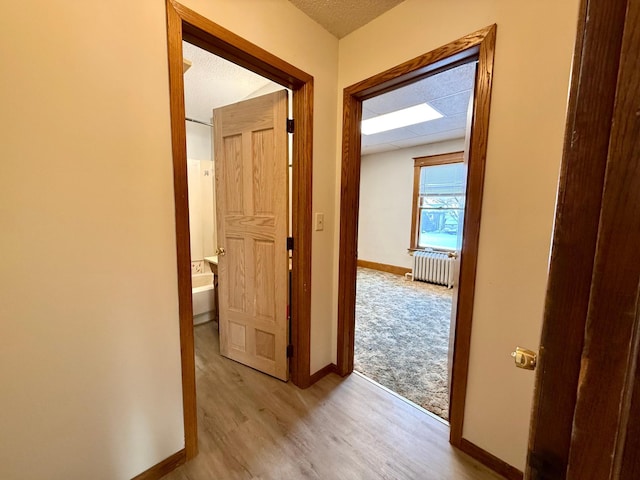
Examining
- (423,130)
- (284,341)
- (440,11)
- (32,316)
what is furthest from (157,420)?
(423,130)

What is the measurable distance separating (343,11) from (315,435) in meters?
2.54

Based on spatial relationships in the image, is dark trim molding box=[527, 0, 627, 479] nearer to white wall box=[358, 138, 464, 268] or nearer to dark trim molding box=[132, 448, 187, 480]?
dark trim molding box=[132, 448, 187, 480]

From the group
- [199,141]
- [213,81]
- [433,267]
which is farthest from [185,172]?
[433,267]

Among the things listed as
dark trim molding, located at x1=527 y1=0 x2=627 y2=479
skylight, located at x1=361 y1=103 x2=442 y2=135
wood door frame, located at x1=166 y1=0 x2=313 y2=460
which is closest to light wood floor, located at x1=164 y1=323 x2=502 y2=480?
wood door frame, located at x1=166 y1=0 x2=313 y2=460

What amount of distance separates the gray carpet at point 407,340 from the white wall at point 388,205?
1166 millimetres

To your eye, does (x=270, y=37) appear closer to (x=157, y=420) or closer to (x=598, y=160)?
(x=598, y=160)

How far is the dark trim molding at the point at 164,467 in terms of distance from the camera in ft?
4.11

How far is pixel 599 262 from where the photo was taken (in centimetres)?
29

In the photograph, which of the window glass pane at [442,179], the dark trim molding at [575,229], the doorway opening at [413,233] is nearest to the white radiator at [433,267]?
the doorway opening at [413,233]

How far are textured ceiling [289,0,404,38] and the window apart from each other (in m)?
3.38

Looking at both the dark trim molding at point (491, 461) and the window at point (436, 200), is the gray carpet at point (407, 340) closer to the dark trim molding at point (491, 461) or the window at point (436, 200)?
the dark trim molding at point (491, 461)

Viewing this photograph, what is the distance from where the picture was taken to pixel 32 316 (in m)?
0.95

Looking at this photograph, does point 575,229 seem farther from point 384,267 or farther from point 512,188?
point 384,267

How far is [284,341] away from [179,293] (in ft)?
3.11
